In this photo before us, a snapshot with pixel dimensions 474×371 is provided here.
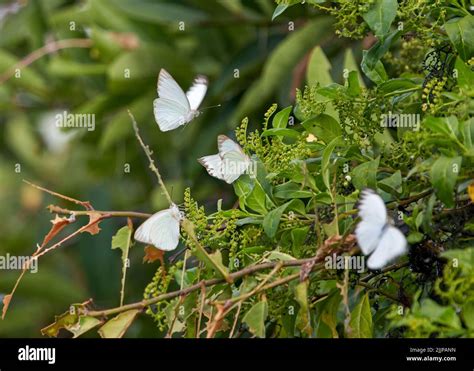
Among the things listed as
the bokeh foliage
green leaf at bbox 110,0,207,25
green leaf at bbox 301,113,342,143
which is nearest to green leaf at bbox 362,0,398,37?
the bokeh foliage

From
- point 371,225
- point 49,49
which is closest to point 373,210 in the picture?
point 371,225

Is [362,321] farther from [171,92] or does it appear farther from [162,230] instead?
[171,92]

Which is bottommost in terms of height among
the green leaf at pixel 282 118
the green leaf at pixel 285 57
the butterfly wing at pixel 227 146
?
the butterfly wing at pixel 227 146

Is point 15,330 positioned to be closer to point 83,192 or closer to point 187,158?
point 83,192

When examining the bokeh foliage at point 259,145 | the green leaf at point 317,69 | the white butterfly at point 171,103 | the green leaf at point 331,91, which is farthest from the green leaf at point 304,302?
the green leaf at point 317,69

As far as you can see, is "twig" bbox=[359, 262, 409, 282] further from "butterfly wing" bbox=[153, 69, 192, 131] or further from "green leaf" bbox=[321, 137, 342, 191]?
"butterfly wing" bbox=[153, 69, 192, 131]

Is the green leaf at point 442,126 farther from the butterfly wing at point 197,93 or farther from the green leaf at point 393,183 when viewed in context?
the butterfly wing at point 197,93
